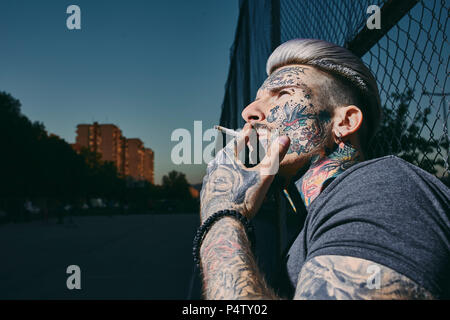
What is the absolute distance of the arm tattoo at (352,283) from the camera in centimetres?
82

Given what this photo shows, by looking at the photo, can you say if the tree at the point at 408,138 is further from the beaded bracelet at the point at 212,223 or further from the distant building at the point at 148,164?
the distant building at the point at 148,164

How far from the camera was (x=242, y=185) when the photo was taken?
47.2 inches

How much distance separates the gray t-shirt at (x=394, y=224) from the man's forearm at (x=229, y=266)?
18 cm

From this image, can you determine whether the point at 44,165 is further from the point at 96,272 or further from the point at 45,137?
the point at 96,272

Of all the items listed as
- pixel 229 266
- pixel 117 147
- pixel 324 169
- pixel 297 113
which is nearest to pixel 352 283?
pixel 229 266

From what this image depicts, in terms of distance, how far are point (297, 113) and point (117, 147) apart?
6410 inches

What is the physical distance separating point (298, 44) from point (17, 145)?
3342 cm

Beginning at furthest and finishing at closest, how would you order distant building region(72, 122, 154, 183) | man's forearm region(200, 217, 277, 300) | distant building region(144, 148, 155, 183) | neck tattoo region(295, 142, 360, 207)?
distant building region(144, 148, 155, 183) → distant building region(72, 122, 154, 183) → neck tattoo region(295, 142, 360, 207) → man's forearm region(200, 217, 277, 300)

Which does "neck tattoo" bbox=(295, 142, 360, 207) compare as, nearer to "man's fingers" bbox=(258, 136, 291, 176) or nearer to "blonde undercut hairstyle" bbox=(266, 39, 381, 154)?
"blonde undercut hairstyle" bbox=(266, 39, 381, 154)

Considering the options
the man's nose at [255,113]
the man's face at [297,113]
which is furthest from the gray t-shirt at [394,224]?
the man's nose at [255,113]

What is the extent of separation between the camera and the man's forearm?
36.6 inches

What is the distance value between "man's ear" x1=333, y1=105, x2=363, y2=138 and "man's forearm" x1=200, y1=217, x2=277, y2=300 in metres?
0.65

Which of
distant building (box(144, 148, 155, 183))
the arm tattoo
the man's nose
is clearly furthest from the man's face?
distant building (box(144, 148, 155, 183))

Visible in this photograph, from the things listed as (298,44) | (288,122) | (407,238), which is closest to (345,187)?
(407,238)
